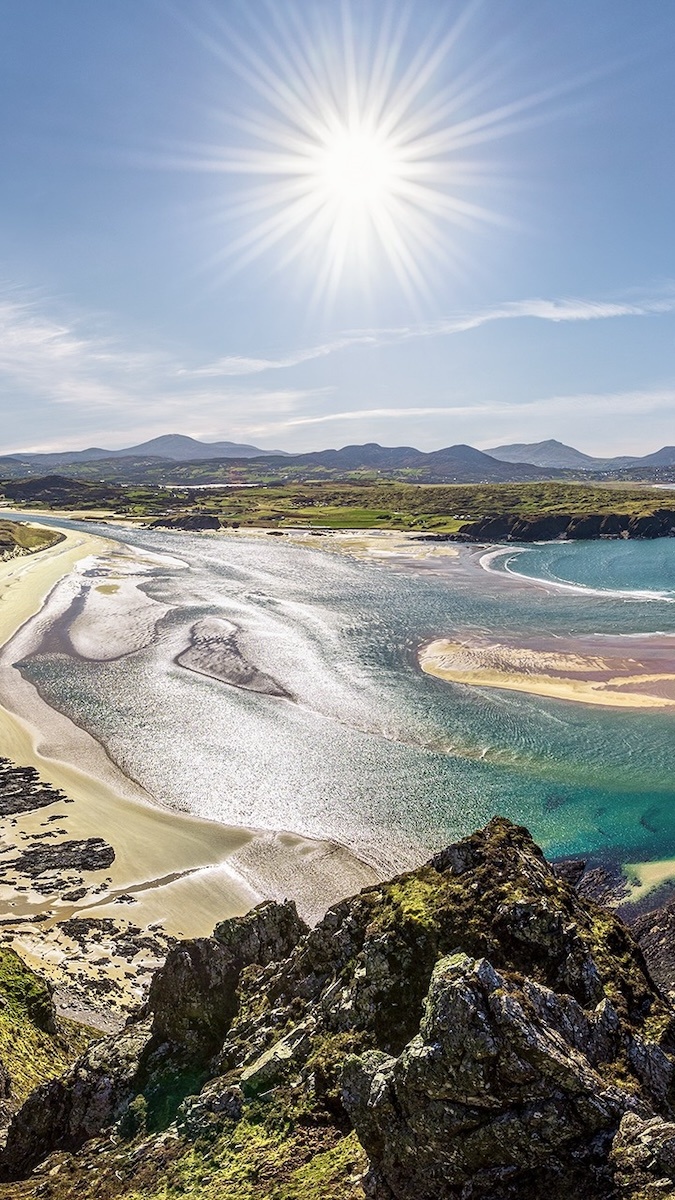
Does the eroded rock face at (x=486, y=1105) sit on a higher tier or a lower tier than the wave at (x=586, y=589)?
higher

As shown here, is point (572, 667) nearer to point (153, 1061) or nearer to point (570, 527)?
point (153, 1061)

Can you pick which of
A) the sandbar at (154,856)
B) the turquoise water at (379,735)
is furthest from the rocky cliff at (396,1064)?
the turquoise water at (379,735)

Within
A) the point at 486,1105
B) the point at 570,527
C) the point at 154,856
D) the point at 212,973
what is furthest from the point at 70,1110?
the point at 570,527

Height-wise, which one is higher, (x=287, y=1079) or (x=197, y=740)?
(x=287, y=1079)

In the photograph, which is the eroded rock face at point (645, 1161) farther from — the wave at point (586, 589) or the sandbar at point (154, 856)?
the wave at point (586, 589)

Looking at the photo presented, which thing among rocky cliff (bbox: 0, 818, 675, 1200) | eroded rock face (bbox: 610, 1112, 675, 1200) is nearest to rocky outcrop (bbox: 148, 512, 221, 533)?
rocky cliff (bbox: 0, 818, 675, 1200)

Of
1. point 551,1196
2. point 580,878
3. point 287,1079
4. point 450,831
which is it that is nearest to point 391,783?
point 450,831

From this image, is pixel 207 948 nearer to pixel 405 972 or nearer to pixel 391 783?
pixel 405 972
